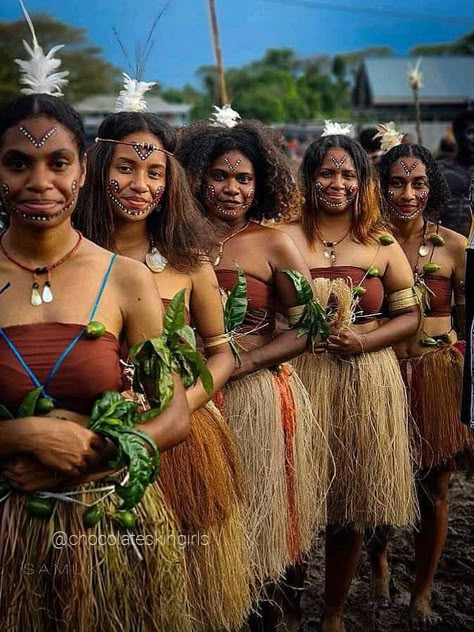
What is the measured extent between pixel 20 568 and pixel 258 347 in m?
1.47

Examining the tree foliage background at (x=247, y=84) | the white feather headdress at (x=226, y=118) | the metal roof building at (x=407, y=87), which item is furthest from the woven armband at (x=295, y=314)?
the metal roof building at (x=407, y=87)

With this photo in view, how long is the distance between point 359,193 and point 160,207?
1.23 meters

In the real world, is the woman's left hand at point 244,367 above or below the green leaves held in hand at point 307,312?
below

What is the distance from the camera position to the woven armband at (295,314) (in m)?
3.30

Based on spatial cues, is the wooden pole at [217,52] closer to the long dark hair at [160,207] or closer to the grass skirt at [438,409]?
the grass skirt at [438,409]

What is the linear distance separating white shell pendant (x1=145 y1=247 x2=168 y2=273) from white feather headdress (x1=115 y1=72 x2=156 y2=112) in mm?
503

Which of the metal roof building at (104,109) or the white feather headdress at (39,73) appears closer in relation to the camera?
the white feather headdress at (39,73)

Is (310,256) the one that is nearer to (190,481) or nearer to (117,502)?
(190,481)

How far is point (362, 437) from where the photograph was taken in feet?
12.2

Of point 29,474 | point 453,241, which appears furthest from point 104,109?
point 29,474

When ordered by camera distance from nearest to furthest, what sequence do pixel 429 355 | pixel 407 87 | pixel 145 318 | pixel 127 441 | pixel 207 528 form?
pixel 127 441, pixel 145 318, pixel 207 528, pixel 429 355, pixel 407 87

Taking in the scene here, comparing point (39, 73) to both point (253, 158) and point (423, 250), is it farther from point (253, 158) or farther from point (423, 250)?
point (423, 250)

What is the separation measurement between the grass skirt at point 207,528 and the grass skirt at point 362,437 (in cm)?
98

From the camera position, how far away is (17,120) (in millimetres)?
2092
